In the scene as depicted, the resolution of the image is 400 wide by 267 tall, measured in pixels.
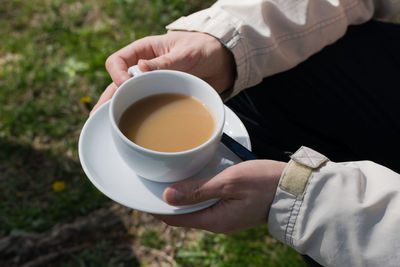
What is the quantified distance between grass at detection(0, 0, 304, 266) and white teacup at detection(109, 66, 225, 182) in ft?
3.00

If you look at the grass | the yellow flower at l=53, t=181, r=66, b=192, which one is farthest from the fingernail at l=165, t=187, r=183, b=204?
the yellow flower at l=53, t=181, r=66, b=192

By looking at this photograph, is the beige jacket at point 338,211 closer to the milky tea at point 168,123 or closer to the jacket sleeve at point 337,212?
the jacket sleeve at point 337,212

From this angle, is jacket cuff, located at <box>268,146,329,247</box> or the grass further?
the grass

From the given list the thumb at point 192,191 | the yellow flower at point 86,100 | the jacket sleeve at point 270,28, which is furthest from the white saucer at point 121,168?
the yellow flower at point 86,100

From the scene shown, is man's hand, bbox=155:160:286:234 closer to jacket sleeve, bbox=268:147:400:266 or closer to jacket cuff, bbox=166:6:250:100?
jacket sleeve, bbox=268:147:400:266

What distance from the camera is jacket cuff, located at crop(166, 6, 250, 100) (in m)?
1.51

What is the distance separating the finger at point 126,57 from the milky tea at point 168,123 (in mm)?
133

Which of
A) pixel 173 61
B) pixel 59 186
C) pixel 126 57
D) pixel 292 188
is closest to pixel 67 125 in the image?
pixel 59 186

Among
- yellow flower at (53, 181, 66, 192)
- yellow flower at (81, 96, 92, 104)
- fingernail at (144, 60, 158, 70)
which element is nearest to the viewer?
fingernail at (144, 60, 158, 70)

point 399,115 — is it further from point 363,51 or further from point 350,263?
point 350,263

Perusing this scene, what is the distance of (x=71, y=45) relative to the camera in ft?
9.03

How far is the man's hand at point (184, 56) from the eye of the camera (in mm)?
1430

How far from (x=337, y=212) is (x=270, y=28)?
72 cm

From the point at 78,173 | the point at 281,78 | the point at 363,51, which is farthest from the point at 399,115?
the point at 78,173
